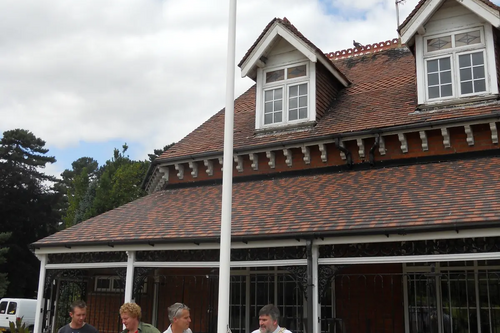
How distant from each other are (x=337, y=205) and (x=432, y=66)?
431 cm

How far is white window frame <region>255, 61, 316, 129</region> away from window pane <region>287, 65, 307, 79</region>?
0.27 feet

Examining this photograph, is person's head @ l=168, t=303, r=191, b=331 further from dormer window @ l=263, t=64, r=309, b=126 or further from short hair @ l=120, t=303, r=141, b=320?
dormer window @ l=263, t=64, r=309, b=126

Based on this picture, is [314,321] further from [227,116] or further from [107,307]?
[107,307]

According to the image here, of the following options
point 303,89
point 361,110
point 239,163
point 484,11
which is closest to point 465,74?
point 484,11

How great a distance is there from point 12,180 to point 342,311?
35.0 metres

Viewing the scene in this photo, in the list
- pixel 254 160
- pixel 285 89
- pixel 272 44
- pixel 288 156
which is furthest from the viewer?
pixel 272 44

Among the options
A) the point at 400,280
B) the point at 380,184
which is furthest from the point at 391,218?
the point at 400,280

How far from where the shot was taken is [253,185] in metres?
13.2

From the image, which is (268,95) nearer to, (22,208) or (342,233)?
(342,233)

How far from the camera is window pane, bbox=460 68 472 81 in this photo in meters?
11.8

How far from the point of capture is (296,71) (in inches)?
543

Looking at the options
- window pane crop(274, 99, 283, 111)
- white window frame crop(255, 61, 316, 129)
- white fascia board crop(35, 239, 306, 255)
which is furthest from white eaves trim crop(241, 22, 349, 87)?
white fascia board crop(35, 239, 306, 255)

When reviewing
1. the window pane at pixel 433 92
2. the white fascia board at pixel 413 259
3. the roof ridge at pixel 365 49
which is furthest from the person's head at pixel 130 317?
the roof ridge at pixel 365 49

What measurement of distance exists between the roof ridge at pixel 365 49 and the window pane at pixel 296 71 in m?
3.84
